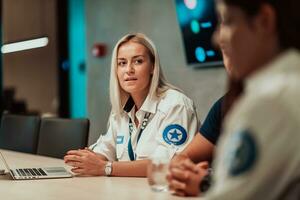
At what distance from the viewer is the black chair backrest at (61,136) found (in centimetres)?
302

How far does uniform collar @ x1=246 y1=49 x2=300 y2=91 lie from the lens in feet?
3.06

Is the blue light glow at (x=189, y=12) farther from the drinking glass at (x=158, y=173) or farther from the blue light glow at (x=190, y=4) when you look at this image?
the drinking glass at (x=158, y=173)

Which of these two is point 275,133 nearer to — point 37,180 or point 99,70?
point 37,180

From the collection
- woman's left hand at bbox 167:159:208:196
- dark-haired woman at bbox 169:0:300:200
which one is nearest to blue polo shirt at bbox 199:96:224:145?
woman's left hand at bbox 167:159:208:196

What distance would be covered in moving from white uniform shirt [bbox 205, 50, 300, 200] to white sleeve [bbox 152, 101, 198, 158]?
4.55ft

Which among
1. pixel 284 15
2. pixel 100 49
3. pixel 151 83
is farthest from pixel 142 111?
pixel 100 49

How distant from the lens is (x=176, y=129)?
242 centimetres

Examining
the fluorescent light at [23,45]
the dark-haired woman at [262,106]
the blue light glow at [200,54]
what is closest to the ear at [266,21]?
the dark-haired woman at [262,106]

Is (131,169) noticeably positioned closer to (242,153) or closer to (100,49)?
(242,153)

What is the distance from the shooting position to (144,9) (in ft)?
15.3

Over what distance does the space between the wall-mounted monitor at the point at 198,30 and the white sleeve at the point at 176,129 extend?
153 centimetres

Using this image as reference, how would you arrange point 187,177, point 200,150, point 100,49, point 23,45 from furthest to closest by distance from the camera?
1. point 23,45
2. point 100,49
3. point 200,150
4. point 187,177

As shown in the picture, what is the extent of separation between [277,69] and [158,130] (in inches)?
60.7

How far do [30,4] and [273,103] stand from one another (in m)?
6.51
